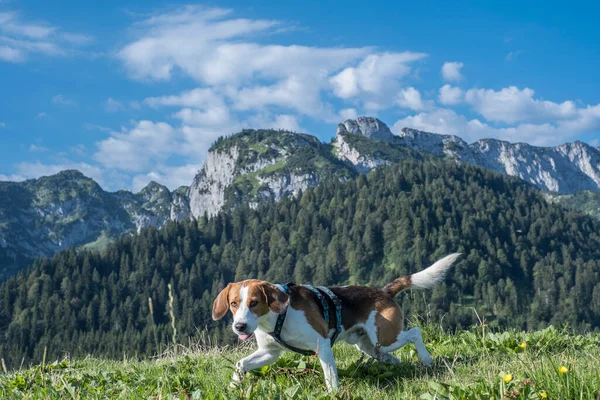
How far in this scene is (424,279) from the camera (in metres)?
7.16

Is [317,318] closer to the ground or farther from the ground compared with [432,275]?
closer to the ground

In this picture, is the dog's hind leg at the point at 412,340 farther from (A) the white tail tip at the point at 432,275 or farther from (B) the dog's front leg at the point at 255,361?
(B) the dog's front leg at the point at 255,361

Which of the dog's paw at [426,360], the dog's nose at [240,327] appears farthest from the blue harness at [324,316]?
the dog's paw at [426,360]

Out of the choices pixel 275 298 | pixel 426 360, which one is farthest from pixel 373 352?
pixel 275 298

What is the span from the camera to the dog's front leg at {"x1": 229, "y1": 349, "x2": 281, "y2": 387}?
18.3ft

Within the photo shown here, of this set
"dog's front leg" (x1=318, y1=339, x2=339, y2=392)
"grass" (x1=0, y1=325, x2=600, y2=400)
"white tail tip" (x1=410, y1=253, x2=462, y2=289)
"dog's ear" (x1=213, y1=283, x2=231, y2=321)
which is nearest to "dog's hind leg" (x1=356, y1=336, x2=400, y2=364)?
"grass" (x1=0, y1=325, x2=600, y2=400)

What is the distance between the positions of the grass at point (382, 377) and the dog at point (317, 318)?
21 cm

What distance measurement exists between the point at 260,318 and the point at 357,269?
596ft

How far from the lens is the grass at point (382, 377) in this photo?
149 inches

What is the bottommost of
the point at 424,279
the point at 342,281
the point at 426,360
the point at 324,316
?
the point at 342,281

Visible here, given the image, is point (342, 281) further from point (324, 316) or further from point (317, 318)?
point (317, 318)

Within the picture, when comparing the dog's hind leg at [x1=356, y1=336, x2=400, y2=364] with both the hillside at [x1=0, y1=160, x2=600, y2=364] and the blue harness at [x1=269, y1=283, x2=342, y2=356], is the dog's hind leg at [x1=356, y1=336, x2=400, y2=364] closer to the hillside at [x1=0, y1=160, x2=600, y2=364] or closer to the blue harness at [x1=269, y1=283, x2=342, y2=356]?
the blue harness at [x1=269, y1=283, x2=342, y2=356]

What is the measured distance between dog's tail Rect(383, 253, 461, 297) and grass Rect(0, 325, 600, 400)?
88 centimetres

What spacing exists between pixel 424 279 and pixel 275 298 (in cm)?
244
